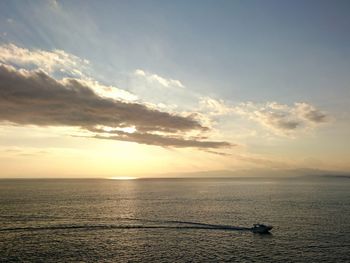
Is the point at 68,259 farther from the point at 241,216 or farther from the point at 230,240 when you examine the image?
the point at 241,216

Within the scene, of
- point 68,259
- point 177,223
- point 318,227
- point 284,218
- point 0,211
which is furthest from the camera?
point 0,211

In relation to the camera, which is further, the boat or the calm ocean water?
the boat

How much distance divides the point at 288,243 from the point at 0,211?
12300cm

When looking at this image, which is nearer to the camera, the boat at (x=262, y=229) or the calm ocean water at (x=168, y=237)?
the calm ocean water at (x=168, y=237)

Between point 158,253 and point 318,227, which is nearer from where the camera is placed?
point 158,253

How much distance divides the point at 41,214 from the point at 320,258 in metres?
110

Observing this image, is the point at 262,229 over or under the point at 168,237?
over

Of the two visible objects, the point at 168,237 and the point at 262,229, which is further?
the point at 262,229

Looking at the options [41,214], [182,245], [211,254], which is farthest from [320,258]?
[41,214]

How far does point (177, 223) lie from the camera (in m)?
122

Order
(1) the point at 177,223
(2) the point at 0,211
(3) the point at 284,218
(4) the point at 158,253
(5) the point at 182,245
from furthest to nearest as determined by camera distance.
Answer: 1. (2) the point at 0,211
2. (3) the point at 284,218
3. (1) the point at 177,223
4. (5) the point at 182,245
5. (4) the point at 158,253

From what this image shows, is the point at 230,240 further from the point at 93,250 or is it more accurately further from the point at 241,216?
the point at 241,216

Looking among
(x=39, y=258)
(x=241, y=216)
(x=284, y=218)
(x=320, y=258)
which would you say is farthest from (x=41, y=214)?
(x=320, y=258)

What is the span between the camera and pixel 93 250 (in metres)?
83.9
